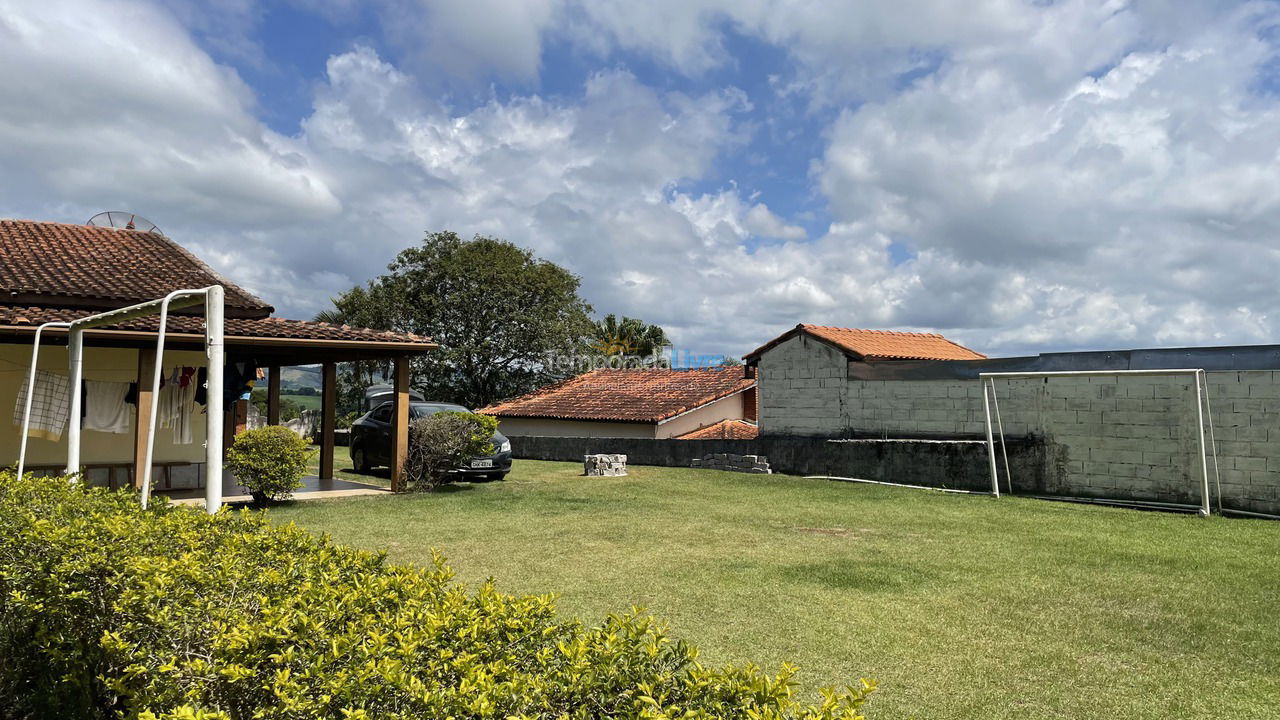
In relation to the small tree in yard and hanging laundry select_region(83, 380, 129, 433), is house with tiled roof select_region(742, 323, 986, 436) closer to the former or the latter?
the small tree in yard

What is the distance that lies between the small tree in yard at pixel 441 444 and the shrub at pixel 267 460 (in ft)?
7.01

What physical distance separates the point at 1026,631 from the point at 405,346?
10254 millimetres

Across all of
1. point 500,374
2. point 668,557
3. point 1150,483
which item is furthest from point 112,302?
point 500,374

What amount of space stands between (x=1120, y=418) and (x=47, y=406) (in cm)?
1607

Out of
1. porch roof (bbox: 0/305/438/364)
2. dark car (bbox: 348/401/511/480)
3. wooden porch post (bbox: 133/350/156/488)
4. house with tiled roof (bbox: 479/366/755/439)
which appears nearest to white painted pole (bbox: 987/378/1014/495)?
dark car (bbox: 348/401/511/480)

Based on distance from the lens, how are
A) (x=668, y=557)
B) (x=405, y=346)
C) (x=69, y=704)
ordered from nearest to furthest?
(x=69, y=704) < (x=668, y=557) < (x=405, y=346)

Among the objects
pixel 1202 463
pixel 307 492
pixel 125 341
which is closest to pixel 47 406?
pixel 125 341

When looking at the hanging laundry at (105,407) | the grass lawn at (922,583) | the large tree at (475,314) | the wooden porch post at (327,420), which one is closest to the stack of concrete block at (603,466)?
the grass lawn at (922,583)

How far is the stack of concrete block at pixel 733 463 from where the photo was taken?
16.8 metres

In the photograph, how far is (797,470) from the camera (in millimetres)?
16578

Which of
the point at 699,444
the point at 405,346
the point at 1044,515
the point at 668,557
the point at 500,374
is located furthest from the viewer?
the point at 500,374

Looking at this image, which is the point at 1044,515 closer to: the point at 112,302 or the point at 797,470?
the point at 797,470

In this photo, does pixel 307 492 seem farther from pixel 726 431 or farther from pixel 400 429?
pixel 726 431

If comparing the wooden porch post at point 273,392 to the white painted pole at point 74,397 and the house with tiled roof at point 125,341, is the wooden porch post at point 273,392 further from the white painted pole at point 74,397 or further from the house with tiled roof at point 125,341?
the white painted pole at point 74,397
